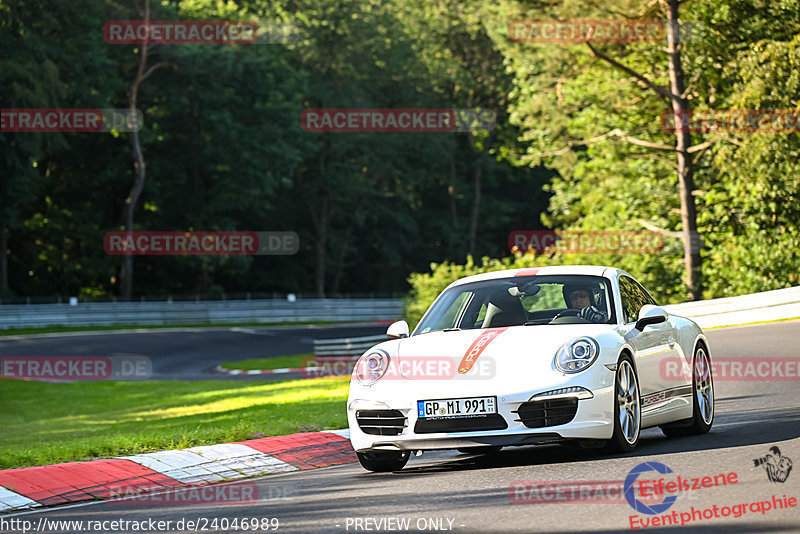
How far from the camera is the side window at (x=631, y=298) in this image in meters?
9.76

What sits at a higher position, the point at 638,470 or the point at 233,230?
the point at 233,230

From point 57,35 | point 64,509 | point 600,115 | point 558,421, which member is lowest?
point 64,509

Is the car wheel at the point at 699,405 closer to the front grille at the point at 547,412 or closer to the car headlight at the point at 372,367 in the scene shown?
the front grille at the point at 547,412

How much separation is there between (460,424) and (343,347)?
68.0 ft

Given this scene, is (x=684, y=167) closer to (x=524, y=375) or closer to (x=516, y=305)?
(x=516, y=305)

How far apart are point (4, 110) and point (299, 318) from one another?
57.1 feet

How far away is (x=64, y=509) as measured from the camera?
8.10 m

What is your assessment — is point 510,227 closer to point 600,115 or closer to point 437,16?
point 437,16

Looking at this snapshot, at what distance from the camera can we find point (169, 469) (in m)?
9.56

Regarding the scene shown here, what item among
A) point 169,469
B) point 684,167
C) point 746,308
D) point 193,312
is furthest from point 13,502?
point 193,312

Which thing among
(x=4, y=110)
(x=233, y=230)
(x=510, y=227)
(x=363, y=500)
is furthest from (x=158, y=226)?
(x=363, y=500)

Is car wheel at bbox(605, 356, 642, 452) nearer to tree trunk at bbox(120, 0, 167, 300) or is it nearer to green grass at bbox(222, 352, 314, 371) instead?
green grass at bbox(222, 352, 314, 371)

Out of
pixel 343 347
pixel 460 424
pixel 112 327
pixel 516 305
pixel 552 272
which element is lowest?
pixel 460 424

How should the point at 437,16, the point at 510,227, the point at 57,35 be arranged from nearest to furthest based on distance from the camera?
the point at 57,35, the point at 437,16, the point at 510,227
